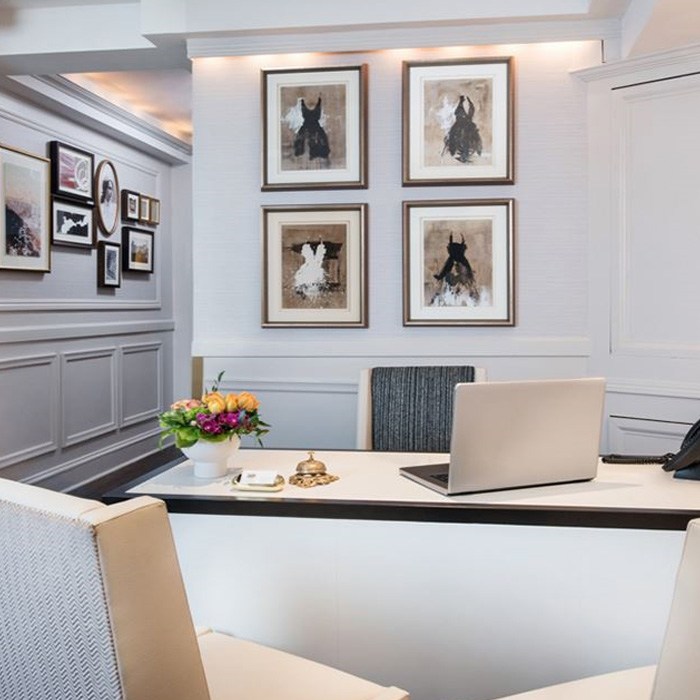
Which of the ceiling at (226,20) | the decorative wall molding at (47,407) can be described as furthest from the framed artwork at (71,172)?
the decorative wall molding at (47,407)

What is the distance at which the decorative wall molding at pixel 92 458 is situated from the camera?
13.7ft

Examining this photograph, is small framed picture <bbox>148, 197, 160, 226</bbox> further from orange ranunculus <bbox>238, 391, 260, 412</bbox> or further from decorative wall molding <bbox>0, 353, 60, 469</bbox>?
orange ranunculus <bbox>238, 391, 260, 412</bbox>

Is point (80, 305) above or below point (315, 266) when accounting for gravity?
below

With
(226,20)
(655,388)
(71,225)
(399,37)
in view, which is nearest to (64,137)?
(71,225)

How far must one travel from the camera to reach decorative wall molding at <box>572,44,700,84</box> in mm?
2740

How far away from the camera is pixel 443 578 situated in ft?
5.07

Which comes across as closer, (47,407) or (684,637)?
(684,637)

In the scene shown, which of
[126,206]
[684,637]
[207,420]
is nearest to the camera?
[684,637]

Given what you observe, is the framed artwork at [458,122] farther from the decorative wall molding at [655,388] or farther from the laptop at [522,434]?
the laptop at [522,434]

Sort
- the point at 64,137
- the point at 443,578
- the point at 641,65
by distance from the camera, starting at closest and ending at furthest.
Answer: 1. the point at 443,578
2. the point at 641,65
3. the point at 64,137

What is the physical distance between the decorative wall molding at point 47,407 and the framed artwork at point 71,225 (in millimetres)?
681

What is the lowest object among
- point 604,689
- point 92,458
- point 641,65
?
point 92,458

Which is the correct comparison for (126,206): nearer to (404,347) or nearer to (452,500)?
(404,347)

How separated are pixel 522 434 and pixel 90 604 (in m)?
1.00
